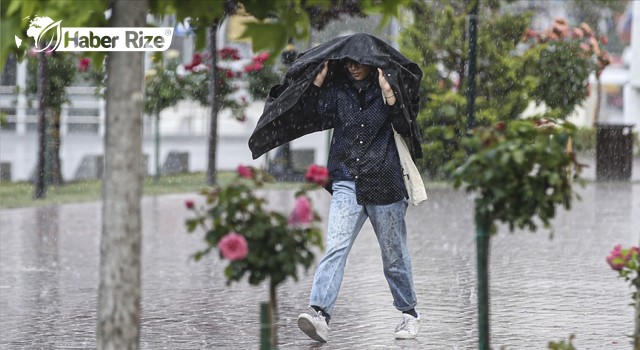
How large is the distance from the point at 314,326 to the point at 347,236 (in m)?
0.53

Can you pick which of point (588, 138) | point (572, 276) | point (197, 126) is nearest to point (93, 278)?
point (572, 276)

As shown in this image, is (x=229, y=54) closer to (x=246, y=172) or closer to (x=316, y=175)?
(x=316, y=175)

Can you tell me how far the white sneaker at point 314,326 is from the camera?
26.8 ft

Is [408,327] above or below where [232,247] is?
below

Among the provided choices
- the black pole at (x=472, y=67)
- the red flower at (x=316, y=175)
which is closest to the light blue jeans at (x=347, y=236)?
the red flower at (x=316, y=175)

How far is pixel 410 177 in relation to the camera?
27.0 ft

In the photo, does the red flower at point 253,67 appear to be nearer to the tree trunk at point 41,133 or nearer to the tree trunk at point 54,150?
the tree trunk at point 54,150

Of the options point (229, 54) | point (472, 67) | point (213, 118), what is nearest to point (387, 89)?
point (472, 67)

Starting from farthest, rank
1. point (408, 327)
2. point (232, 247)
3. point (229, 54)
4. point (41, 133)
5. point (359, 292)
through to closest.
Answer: point (229, 54)
point (41, 133)
point (359, 292)
point (408, 327)
point (232, 247)

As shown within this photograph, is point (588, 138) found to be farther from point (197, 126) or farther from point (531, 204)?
point (531, 204)

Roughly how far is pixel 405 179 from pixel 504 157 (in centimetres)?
239

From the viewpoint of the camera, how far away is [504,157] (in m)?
5.86

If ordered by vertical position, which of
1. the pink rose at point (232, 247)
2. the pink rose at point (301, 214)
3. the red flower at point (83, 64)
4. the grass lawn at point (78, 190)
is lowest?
the grass lawn at point (78, 190)

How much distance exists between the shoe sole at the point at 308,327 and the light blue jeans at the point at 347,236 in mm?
129
